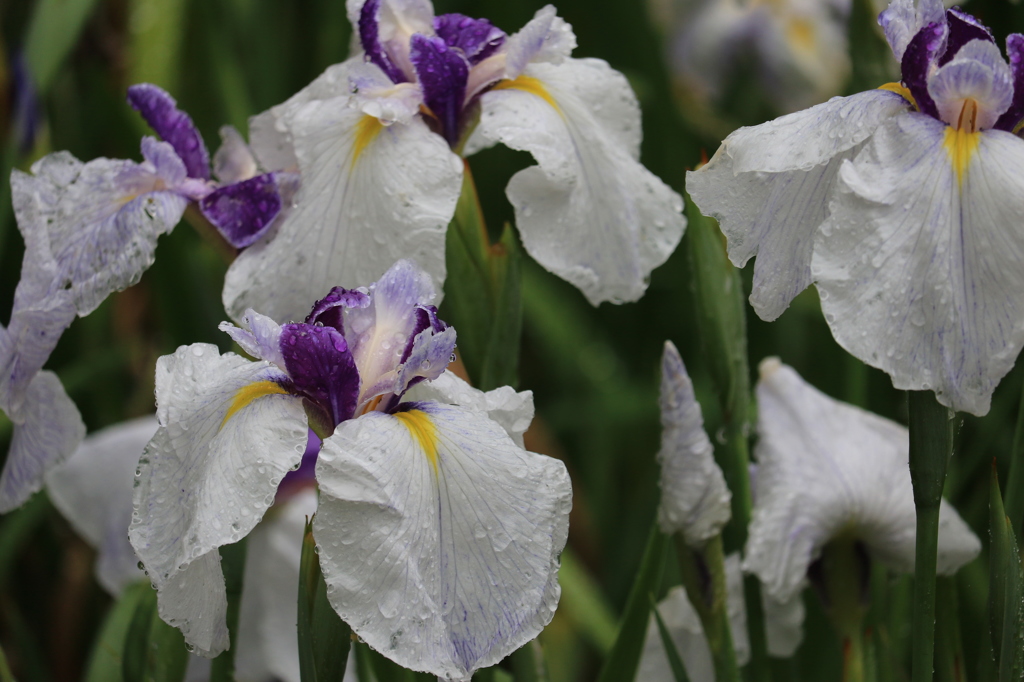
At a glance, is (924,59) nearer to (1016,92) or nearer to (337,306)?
(1016,92)

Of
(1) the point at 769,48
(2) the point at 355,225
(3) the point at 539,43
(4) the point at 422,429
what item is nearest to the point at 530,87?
(3) the point at 539,43

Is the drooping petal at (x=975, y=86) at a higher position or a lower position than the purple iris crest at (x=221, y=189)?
higher

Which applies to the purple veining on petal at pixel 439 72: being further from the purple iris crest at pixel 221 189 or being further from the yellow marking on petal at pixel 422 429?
the yellow marking on petal at pixel 422 429

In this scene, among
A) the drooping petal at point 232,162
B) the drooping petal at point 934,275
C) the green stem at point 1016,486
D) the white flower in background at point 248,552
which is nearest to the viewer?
the drooping petal at point 934,275

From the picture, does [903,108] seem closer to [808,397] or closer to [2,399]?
[808,397]

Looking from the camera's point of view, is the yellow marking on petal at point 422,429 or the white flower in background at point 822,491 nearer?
the yellow marking on petal at point 422,429

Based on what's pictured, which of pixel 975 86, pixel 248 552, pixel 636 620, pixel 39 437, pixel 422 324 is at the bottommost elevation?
pixel 248 552

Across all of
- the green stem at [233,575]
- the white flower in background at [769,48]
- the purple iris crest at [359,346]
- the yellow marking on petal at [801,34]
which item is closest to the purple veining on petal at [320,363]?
the purple iris crest at [359,346]
